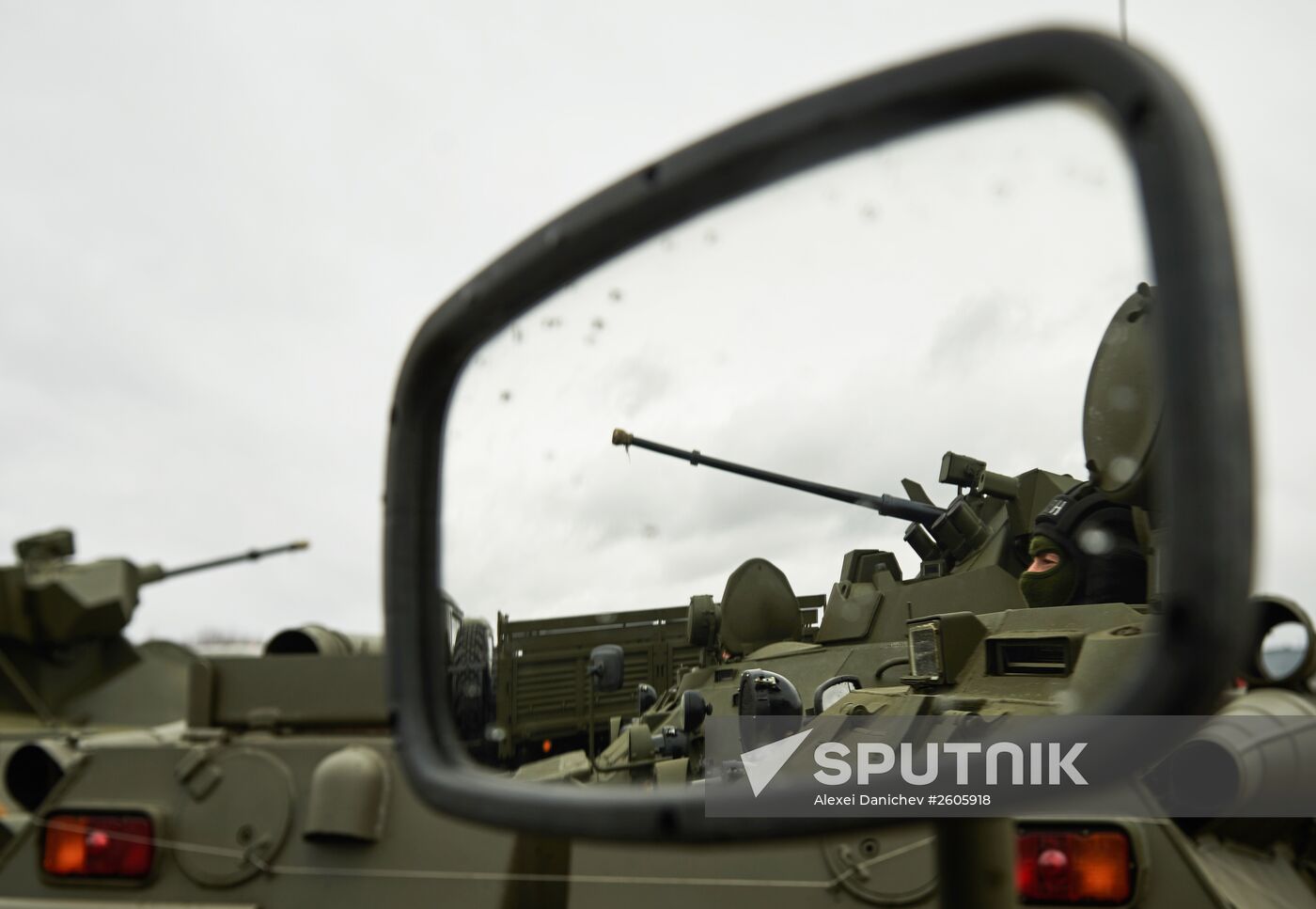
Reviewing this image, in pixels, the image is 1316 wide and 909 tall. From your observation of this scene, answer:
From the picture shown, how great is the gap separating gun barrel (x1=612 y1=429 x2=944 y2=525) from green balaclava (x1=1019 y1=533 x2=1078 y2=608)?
2.38 feet

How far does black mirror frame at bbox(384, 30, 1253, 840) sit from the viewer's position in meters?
0.62

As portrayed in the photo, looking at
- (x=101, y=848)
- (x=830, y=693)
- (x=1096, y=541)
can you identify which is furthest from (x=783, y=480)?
(x=101, y=848)

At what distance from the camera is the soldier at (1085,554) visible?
1245 millimetres

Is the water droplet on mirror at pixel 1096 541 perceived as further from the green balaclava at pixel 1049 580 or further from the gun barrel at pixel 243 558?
the gun barrel at pixel 243 558

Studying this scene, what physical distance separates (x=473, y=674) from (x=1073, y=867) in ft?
3.61

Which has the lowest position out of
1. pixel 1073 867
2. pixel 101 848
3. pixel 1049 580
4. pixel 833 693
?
pixel 101 848

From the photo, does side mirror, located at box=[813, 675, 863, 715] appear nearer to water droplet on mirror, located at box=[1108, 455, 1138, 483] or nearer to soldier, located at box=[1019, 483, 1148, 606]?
soldier, located at box=[1019, 483, 1148, 606]

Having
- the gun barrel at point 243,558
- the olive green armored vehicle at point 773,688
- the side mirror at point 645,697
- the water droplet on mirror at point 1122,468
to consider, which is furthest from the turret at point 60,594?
the water droplet on mirror at point 1122,468

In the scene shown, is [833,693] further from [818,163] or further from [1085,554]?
[818,163]

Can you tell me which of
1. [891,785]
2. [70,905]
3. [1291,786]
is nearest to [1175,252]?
[891,785]

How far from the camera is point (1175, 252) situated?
0.66 metres

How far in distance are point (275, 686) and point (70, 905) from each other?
0.66 m

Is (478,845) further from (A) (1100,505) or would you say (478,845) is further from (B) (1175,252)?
(B) (1175,252)

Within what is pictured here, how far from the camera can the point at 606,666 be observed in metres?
1.17
